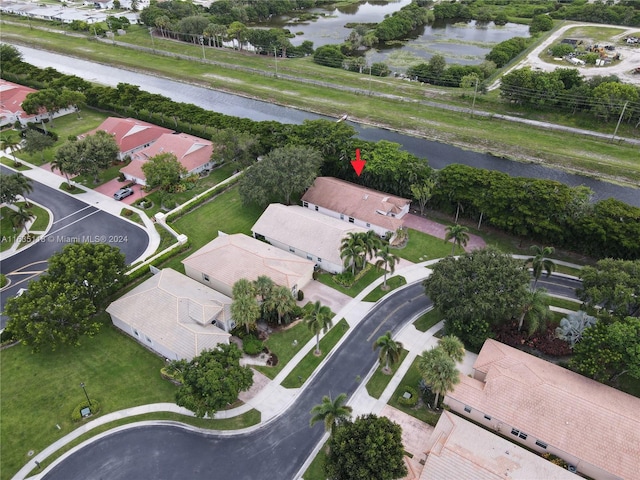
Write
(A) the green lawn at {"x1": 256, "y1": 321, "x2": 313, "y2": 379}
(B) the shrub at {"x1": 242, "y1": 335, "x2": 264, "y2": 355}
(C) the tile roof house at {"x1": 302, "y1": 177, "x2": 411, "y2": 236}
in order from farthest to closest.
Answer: (C) the tile roof house at {"x1": 302, "y1": 177, "x2": 411, "y2": 236}, (B) the shrub at {"x1": 242, "y1": 335, "x2": 264, "y2": 355}, (A) the green lawn at {"x1": 256, "y1": 321, "x2": 313, "y2": 379}

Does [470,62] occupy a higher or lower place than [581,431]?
higher

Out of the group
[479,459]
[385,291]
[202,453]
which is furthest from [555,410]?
[202,453]

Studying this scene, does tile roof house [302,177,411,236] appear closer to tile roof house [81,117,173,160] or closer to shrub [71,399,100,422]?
tile roof house [81,117,173,160]

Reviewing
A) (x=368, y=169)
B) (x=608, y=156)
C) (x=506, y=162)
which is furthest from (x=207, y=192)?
(x=608, y=156)

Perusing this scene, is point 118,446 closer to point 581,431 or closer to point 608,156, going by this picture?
point 581,431

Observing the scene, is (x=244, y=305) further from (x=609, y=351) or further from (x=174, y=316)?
(x=609, y=351)

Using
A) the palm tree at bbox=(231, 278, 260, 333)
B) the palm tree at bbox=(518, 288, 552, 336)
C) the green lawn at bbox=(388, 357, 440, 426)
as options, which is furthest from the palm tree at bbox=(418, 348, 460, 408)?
the palm tree at bbox=(231, 278, 260, 333)
